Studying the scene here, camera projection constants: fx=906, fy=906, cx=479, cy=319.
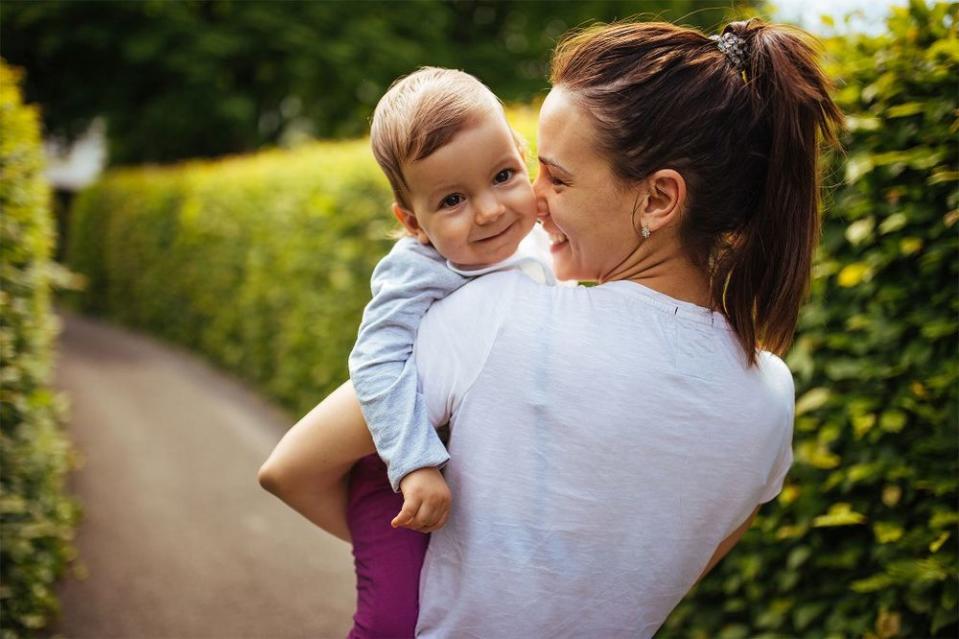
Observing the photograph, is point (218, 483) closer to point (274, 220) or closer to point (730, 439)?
point (274, 220)

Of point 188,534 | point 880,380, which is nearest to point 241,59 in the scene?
point 188,534

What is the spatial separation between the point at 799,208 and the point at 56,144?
25040mm

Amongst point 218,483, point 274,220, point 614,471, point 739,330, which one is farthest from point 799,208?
point 274,220

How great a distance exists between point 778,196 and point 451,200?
0.63 metres

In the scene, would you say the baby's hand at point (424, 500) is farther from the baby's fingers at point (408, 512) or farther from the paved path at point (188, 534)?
the paved path at point (188, 534)

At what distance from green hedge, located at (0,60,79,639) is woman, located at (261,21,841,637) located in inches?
106

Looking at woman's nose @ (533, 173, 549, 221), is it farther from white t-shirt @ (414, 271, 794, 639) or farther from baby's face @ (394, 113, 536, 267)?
white t-shirt @ (414, 271, 794, 639)

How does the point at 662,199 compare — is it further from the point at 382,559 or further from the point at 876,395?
the point at 876,395

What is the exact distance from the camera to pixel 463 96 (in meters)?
1.75

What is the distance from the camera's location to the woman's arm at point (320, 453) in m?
1.77

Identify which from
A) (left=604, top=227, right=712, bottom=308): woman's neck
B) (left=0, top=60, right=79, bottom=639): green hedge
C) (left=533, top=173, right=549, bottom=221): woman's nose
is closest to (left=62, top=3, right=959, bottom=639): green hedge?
(left=604, top=227, right=712, bottom=308): woman's neck

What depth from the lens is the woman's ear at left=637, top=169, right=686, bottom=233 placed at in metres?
1.64

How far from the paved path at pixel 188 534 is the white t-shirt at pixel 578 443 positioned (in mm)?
3544

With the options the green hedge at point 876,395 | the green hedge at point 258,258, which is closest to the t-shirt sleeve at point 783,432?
the green hedge at point 876,395
